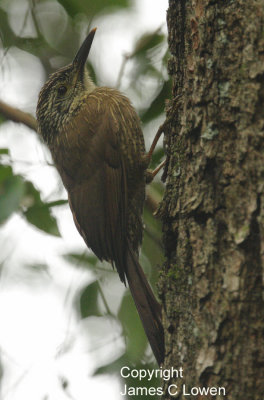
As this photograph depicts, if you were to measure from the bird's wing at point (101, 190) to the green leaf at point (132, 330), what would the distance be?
0.29 m

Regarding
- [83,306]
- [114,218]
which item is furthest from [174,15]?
[83,306]

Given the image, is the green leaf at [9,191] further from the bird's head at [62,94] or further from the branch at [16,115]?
the bird's head at [62,94]

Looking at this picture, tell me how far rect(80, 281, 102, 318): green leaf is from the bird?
200 mm

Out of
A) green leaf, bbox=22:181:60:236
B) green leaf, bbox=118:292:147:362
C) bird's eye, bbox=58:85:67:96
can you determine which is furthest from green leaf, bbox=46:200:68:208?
bird's eye, bbox=58:85:67:96

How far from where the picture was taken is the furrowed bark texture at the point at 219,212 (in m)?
1.72

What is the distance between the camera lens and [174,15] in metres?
2.34

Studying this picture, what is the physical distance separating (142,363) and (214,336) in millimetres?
1315

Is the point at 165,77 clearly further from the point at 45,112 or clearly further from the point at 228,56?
the point at 228,56

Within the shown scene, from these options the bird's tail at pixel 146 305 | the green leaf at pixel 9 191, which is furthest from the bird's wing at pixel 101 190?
the green leaf at pixel 9 191

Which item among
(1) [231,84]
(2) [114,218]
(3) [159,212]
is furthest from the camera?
(2) [114,218]

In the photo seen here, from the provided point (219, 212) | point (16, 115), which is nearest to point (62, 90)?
point (16, 115)

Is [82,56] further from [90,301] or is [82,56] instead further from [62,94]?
[90,301]

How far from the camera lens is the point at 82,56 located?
3.85 meters

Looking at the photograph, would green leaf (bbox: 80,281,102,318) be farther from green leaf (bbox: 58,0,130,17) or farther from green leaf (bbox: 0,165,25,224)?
green leaf (bbox: 58,0,130,17)
